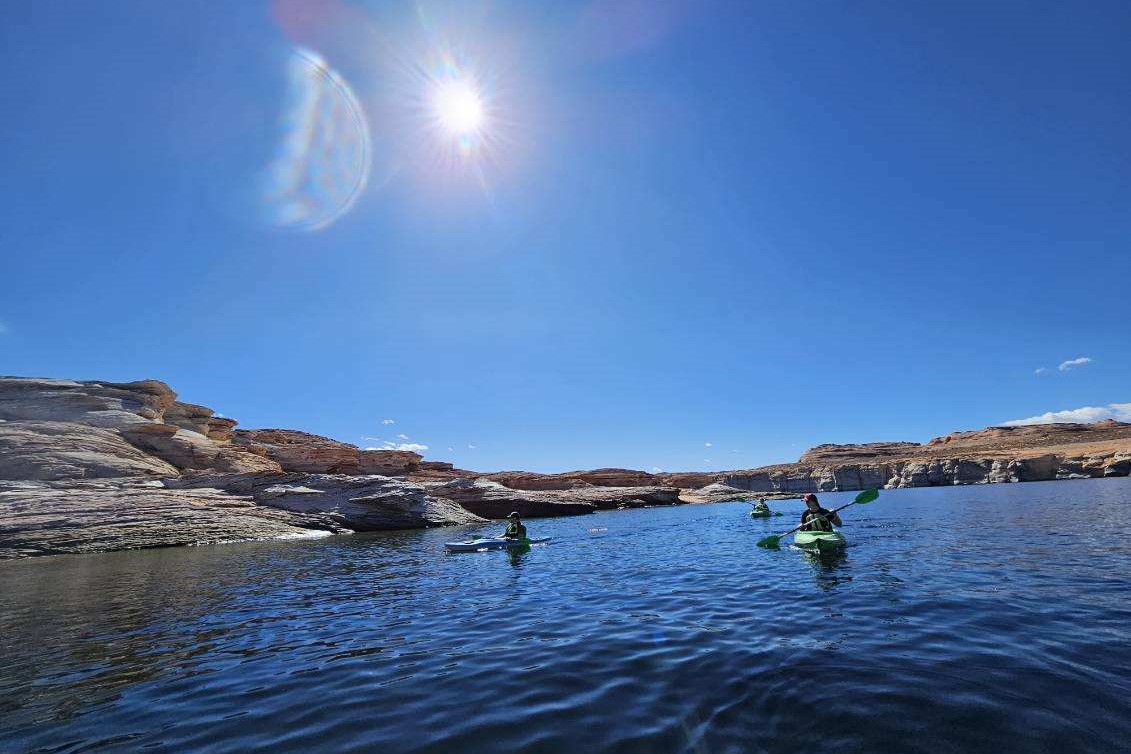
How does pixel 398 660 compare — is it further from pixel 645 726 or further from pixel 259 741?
pixel 645 726

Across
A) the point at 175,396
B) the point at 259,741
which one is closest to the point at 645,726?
the point at 259,741

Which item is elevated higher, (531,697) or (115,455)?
(115,455)

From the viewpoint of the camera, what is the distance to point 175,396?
5212cm

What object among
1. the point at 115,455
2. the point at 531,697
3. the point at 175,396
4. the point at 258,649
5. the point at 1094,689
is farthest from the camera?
the point at 175,396

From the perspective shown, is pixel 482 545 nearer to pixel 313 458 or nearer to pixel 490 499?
pixel 490 499

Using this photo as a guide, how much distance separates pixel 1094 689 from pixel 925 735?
2858mm

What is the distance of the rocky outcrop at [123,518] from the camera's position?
86.4ft

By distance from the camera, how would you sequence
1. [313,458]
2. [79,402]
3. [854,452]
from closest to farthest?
[79,402] < [313,458] < [854,452]

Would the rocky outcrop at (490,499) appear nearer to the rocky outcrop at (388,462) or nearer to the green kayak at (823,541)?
the rocky outcrop at (388,462)

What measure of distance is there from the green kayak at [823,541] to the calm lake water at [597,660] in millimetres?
1757

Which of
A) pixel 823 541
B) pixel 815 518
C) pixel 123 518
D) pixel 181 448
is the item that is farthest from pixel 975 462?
pixel 123 518

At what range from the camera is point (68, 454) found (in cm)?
3450

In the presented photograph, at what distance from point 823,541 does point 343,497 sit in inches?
1307

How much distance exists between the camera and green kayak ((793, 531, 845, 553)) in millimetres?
18375
